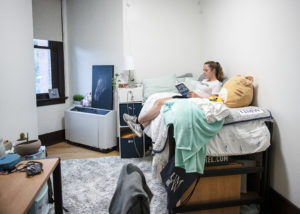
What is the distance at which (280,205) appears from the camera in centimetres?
203

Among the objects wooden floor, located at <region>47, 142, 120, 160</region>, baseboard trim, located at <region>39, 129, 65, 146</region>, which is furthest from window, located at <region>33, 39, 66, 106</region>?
wooden floor, located at <region>47, 142, 120, 160</region>

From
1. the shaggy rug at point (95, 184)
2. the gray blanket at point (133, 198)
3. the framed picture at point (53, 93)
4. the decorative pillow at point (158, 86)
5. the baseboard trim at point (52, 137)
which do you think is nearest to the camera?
the gray blanket at point (133, 198)

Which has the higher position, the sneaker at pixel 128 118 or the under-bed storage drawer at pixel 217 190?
the sneaker at pixel 128 118

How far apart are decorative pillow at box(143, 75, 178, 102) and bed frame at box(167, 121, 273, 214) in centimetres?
150

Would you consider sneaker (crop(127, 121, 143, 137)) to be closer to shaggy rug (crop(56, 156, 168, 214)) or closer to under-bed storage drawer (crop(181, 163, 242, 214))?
shaggy rug (crop(56, 156, 168, 214))

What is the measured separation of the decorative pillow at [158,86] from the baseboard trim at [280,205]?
A: 1.80 m

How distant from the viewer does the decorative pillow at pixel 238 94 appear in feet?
7.33

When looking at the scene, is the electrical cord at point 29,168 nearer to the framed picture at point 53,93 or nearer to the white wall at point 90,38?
the white wall at point 90,38

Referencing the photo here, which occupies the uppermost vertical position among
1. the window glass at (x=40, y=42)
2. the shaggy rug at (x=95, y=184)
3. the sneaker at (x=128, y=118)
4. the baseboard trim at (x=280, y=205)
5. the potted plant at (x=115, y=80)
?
the window glass at (x=40, y=42)

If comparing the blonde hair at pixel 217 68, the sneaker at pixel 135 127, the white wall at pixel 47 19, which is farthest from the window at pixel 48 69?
the blonde hair at pixel 217 68

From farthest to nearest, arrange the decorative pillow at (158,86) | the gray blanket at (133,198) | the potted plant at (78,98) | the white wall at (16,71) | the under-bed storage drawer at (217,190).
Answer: the potted plant at (78,98), the decorative pillow at (158,86), the white wall at (16,71), the under-bed storage drawer at (217,190), the gray blanket at (133,198)

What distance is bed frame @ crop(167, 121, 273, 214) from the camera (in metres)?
1.95

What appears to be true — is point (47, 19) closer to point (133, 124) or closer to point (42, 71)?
point (42, 71)

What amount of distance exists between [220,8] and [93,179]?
2.67 m
